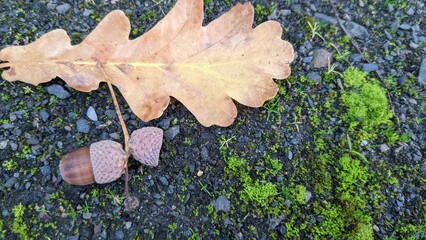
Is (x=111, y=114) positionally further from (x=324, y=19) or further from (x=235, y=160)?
(x=324, y=19)

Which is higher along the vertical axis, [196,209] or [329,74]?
[329,74]

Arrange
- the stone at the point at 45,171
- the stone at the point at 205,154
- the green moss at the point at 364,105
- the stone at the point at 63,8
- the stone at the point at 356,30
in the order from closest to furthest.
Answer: the stone at the point at 45,171 → the stone at the point at 205,154 → the green moss at the point at 364,105 → the stone at the point at 63,8 → the stone at the point at 356,30

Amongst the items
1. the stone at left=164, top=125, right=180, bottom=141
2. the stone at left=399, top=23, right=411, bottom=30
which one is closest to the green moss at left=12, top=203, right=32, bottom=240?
the stone at left=164, top=125, right=180, bottom=141

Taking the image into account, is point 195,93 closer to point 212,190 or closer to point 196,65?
point 196,65

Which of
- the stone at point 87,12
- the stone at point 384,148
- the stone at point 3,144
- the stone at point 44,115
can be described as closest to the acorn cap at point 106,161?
the stone at point 44,115

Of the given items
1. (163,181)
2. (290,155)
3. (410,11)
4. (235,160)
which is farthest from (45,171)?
(410,11)

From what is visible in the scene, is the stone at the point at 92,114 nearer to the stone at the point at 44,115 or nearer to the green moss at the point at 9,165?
the stone at the point at 44,115

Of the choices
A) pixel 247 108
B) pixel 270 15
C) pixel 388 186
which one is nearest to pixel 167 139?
pixel 247 108
